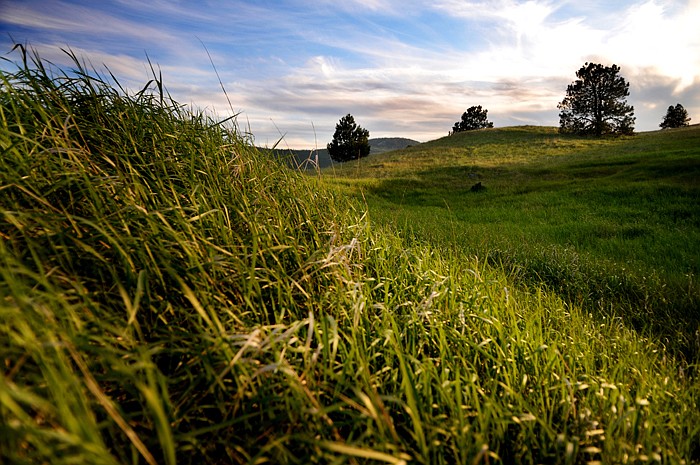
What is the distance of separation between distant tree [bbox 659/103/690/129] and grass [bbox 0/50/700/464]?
10816cm

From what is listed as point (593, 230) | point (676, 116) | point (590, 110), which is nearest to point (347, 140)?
point (590, 110)

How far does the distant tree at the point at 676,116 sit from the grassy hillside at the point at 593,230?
79.2 m

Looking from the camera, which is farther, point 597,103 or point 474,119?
point 474,119

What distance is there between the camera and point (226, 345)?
64.7 inches

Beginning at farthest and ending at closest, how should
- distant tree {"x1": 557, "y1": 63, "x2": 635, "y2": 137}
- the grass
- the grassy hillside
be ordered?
distant tree {"x1": 557, "y1": 63, "x2": 635, "y2": 137} → the grassy hillside → the grass

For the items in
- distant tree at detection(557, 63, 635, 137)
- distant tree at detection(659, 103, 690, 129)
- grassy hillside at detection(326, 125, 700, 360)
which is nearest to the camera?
grassy hillside at detection(326, 125, 700, 360)

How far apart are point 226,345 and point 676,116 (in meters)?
112

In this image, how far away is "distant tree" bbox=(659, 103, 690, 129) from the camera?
82.2 m

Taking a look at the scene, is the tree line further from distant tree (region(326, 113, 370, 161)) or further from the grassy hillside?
the grassy hillside

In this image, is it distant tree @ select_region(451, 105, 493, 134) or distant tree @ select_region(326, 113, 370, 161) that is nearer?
distant tree @ select_region(326, 113, 370, 161)

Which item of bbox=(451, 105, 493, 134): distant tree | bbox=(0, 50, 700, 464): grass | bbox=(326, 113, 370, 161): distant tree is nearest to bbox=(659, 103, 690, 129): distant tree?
bbox=(451, 105, 493, 134): distant tree

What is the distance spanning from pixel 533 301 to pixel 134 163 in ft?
14.1

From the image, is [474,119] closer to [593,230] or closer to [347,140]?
[347,140]

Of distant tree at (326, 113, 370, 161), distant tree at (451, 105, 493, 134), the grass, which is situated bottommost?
the grass
